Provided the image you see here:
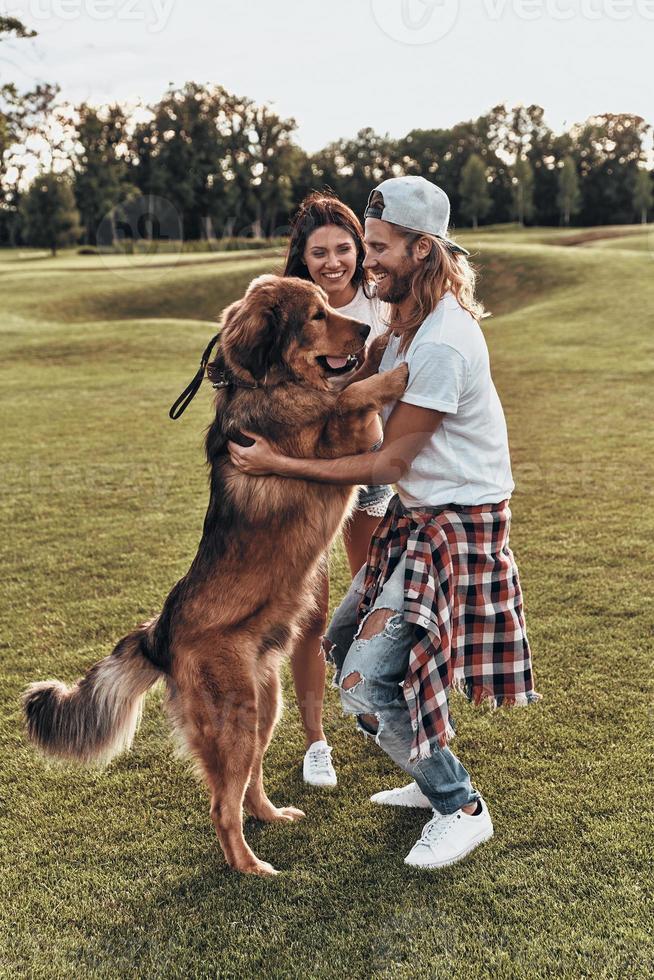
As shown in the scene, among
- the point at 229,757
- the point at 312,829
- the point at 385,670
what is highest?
the point at 385,670

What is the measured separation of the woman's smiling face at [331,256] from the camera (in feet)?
13.8

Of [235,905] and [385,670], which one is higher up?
[385,670]

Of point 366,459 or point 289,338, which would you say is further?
point 289,338

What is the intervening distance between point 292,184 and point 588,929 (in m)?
71.0

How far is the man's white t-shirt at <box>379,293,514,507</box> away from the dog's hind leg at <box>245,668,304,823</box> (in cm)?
117

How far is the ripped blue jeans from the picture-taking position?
10.9 feet

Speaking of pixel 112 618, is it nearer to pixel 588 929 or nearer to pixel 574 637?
pixel 574 637

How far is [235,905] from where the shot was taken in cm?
330

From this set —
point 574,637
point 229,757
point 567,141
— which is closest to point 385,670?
point 229,757

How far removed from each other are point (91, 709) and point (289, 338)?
1.88m

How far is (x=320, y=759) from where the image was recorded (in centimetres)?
418

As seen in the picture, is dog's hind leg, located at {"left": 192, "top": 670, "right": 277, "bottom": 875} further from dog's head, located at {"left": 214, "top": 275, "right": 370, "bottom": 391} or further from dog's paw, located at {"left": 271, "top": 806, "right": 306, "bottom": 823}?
dog's head, located at {"left": 214, "top": 275, "right": 370, "bottom": 391}

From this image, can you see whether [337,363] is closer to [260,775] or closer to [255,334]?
[255,334]

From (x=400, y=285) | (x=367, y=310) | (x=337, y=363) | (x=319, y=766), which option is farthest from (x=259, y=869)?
(x=367, y=310)
